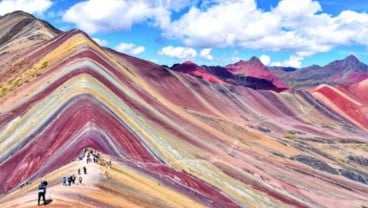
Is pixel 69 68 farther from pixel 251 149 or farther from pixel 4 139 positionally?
pixel 251 149

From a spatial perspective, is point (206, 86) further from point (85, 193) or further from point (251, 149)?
point (85, 193)

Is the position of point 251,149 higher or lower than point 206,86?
lower

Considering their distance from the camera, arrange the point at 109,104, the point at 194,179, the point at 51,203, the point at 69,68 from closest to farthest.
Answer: the point at 51,203
the point at 194,179
the point at 109,104
the point at 69,68

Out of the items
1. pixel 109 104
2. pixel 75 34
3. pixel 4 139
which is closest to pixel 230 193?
pixel 109 104

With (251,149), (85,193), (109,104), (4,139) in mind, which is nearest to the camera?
(85,193)

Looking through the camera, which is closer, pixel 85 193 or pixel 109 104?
pixel 85 193

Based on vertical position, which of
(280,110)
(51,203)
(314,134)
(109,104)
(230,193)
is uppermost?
(280,110)

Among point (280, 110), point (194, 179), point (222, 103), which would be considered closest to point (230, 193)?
point (194, 179)
